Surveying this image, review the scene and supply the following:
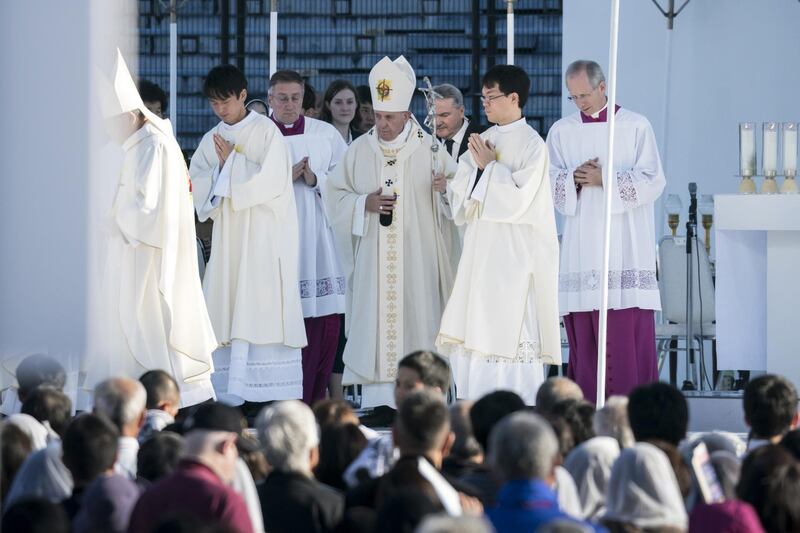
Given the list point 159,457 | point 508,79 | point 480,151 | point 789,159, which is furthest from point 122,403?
point 789,159

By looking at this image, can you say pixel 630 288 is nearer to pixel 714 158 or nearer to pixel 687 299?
pixel 687 299

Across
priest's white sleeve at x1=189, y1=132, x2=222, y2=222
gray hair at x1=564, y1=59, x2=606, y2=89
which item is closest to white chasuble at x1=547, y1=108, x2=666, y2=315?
gray hair at x1=564, y1=59, x2=606, y2=89

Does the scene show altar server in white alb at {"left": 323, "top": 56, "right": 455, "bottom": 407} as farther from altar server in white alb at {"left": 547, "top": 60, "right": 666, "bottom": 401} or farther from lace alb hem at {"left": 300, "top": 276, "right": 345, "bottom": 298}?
altar server in white alb at {"left": 547, "top": 60, "right": 666, "bottom": 401}

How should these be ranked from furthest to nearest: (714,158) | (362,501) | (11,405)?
(714,158) → (11,405) → (362,501)

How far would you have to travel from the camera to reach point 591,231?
9211 millimetres

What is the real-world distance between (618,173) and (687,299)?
1.47 metres

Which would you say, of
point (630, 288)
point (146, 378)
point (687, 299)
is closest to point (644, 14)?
point (687, 299)

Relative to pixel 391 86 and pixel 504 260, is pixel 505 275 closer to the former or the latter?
pixel 504 260

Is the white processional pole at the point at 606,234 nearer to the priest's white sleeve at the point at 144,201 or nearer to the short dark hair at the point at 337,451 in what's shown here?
the priest's white sleeve at the point at 144,201

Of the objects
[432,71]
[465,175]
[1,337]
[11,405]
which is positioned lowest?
[11,405]

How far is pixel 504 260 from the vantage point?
8805 mm

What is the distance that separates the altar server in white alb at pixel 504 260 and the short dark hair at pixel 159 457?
11.2ft

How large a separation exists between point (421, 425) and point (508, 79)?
4070 millimetres

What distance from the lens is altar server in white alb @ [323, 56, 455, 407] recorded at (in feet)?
30.5
